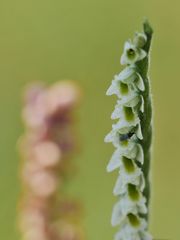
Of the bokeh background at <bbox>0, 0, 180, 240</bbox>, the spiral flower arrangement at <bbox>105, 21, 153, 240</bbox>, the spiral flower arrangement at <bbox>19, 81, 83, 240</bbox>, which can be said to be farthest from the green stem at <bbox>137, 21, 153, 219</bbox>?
the bokeh background at <bbox>0, 0, 180, 240</bbox>

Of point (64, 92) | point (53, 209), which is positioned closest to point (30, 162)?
point (53, 209)

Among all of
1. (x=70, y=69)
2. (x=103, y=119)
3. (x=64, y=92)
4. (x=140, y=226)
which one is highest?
(x=70, y=69)

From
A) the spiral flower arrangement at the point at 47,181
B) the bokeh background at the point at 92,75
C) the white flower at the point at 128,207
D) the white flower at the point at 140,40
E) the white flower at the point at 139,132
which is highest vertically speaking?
the bokeh background at the point at 92,75

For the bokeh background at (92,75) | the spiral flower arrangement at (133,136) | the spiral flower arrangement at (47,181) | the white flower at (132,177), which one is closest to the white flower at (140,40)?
the spiral flower arrangement at (133,136)

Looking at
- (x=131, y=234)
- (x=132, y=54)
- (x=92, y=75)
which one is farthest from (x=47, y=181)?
(x=92, y=75)

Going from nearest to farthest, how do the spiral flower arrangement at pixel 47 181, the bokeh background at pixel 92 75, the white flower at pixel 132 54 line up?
the white flower at pixel 132 54 → the spiral flower arrangement at pixel 47 181 → the bokeh background at pixel 92 75

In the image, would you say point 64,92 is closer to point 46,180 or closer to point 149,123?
point 46,180

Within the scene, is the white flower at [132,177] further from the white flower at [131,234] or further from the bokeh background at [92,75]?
the bokeh background at [92,75]

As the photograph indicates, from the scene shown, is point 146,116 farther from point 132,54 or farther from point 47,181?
point 47,181
